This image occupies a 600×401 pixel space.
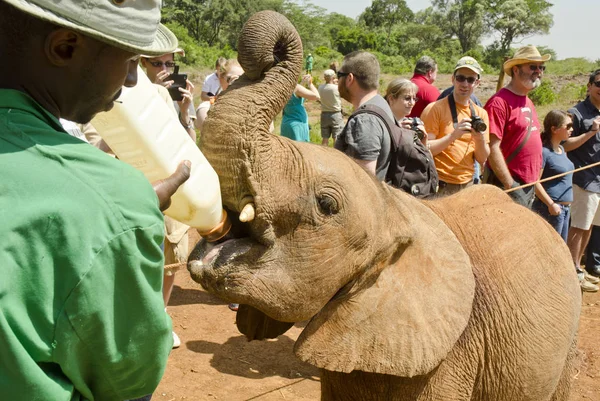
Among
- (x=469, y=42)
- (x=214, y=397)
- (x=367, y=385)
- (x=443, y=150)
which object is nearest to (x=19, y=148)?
(x=367, y=385)

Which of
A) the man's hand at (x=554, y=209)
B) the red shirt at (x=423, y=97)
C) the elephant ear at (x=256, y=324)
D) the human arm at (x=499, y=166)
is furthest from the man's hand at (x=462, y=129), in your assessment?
the elephant ear at (x=256, y=324)

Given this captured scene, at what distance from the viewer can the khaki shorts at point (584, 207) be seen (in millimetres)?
7633

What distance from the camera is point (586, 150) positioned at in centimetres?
752

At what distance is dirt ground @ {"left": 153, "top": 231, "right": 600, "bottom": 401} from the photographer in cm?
480

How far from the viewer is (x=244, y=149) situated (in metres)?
2.22

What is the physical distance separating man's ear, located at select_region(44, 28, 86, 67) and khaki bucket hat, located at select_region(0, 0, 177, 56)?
0.03 meters

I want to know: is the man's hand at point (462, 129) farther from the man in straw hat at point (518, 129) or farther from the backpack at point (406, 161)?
the backpack at point (406, 161)

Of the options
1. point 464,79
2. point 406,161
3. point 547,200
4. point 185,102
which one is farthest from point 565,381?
point 185,102

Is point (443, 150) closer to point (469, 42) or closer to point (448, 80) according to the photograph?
point (448, 80)

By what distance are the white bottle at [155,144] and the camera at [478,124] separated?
395 cm

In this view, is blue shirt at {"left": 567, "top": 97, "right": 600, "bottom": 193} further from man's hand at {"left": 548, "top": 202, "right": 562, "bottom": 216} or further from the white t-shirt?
the white t-shirt

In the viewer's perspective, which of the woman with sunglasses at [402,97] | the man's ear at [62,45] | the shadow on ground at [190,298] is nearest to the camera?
the man's ear at [62,45]

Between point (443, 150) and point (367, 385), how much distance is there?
3331 mm

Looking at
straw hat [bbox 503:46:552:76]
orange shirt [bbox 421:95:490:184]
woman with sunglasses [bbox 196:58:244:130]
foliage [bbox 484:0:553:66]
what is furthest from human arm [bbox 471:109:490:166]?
foliage [bbox 484:0:553:66]
